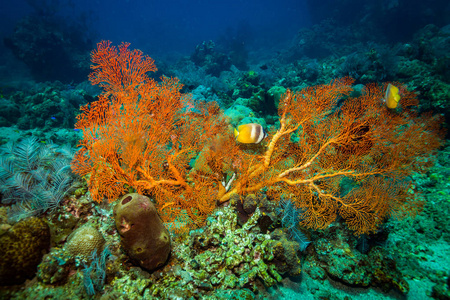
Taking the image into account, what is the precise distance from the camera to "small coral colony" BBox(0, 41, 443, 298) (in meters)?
2.66

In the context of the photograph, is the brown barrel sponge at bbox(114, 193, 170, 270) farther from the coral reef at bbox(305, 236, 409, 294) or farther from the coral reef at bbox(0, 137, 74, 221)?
the coral reef at bbox(305, 236, 409, 294)

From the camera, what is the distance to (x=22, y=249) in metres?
2.39

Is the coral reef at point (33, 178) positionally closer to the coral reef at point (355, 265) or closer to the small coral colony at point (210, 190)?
the small coral colony at point (210, 190)

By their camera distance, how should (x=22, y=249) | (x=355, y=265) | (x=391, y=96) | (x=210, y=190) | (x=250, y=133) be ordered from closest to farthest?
(x=22, y=249)
(x=250, y=133)
(x=355, y=265)
(x=210, y=190)
(x=391, y=96)

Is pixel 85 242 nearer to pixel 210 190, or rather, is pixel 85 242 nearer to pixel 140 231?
pixel 140 231

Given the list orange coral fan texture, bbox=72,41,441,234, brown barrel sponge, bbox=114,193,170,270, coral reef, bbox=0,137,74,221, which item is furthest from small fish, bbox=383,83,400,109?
coral reef, bbox=0,137,74,221

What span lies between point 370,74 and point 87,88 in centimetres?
2185

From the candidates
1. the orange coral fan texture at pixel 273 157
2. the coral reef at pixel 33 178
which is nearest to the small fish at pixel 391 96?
the orange coral fan texture at pixel 273 157

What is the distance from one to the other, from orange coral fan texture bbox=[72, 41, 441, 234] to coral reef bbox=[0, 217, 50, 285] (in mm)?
855

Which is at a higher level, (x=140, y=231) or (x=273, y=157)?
(x=273, y=157)

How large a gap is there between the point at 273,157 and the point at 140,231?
8.54 feet

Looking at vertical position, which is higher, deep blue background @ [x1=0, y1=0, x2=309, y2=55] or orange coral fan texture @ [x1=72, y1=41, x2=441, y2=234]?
deep blue background @ [x1=0, y1=0, x2=309, y2=55]

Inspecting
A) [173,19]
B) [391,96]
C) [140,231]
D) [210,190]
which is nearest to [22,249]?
[140,231]

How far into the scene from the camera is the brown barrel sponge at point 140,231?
2.50 meters
